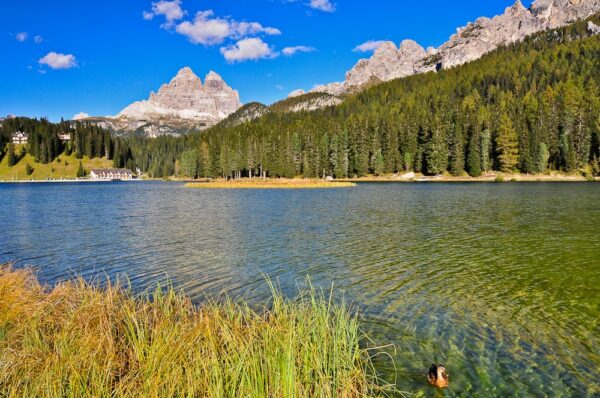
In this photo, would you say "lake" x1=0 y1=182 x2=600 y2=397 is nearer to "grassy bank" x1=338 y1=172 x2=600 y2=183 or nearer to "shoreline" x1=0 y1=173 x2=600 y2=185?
"shoreline" x1=0 y1=173 x2=600 y2=185

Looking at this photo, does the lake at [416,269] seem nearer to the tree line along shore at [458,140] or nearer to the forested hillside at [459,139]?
the tree line along shore at [458,140]

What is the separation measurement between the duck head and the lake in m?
0.25

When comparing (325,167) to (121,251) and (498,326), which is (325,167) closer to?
(121,251)

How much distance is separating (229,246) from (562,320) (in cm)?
2001

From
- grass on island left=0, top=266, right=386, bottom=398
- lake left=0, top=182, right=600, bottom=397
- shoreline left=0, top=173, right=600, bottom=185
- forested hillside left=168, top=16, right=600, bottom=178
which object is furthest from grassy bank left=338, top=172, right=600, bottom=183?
grass on island left=0, top=266, right=386, bottom=398

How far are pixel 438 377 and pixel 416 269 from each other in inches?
459

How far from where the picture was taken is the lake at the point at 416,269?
10805 mm

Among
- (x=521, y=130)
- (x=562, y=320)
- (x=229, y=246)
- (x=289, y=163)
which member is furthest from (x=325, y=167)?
(x=562, y=320)

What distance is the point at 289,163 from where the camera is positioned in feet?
544

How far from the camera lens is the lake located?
1080cm

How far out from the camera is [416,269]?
20828mm

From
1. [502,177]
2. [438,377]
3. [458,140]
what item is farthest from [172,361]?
[458,140]

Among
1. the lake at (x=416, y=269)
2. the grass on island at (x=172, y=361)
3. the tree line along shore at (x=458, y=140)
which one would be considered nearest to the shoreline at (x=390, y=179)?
the tree line along shore at (x=458, y=140)

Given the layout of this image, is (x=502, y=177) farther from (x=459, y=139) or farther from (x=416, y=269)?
(x=416, y=269)
